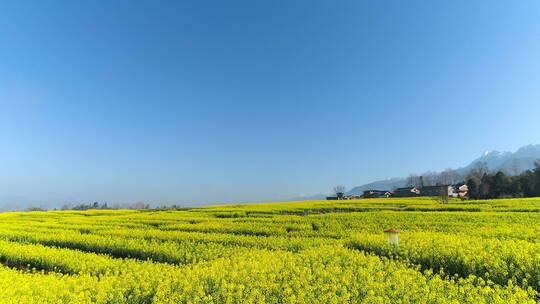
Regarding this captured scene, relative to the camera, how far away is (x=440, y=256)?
887 cm

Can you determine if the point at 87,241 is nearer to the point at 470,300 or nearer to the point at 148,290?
the point at 148,290

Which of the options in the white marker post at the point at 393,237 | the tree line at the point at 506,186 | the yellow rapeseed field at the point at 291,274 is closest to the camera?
the yellow rapeseed field at the point at 291,274

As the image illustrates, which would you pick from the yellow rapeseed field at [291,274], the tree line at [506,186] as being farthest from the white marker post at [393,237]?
the tree line at [506,186]

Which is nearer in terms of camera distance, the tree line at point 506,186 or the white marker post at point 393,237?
the white marker post at point 393,237

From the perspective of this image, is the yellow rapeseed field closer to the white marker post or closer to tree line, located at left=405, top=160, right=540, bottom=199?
the white marker post

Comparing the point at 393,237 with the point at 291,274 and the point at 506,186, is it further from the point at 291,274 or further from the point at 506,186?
the point at 506,186

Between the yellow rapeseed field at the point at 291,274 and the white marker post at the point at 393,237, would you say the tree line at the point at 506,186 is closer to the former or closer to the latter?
the yellow rapeseed field at the point at 291,274

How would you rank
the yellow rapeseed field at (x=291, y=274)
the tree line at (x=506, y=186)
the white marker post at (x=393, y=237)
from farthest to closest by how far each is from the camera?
the tree line at (x=506, y=186) < the white marker post at (x=393, y=237) < the yellow rapeseed field at (x=291, y=274)

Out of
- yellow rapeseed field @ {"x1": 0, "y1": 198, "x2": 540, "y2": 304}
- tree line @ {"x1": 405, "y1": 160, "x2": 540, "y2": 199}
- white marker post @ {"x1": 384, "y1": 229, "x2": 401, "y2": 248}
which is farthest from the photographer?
tree line @ {"x1": 405, "y1": 160, "x2": 540, "y2": 199}

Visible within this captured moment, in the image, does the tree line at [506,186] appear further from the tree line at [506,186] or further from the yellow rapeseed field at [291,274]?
the yellow rapeseed field at [291,274]

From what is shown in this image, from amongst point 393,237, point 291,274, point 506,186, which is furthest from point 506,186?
point 291,274

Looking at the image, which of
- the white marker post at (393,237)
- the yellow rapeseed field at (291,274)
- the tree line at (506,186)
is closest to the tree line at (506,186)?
the tree line at (506,186)

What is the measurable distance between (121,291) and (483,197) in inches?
2723

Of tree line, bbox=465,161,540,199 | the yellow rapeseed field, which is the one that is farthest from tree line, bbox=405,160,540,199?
the yellow rapeseed field
